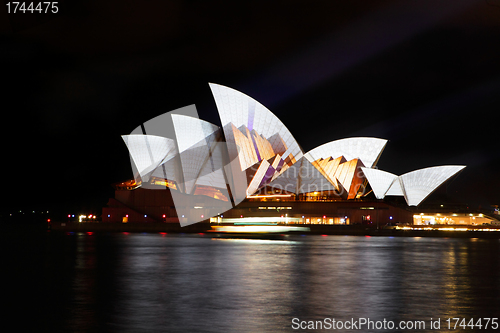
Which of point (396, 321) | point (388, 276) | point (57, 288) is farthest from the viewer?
point (388, 276)

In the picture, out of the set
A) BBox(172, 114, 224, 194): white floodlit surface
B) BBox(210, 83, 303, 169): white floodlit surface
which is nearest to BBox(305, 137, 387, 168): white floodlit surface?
BBox(210, 83, 303, 169): white floodlit surface

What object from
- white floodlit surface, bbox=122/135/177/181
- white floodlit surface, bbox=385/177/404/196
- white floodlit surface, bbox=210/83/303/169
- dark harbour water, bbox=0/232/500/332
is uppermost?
white floodlit surface, bbox=210/83/303/169

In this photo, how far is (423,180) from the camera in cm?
4269

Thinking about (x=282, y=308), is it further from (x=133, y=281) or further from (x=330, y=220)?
(x=330, y=220)

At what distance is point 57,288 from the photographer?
1016 cm

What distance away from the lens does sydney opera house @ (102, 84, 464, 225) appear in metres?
40.9

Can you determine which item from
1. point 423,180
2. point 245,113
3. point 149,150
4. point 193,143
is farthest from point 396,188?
point 149,150

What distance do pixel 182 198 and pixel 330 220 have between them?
14038 mm

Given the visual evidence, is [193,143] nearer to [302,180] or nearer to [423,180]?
[302,180]

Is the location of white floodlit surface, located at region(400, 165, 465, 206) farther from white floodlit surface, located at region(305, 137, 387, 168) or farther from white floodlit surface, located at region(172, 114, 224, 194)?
white floodlit surface, located at region(172, 114, 224, 194)

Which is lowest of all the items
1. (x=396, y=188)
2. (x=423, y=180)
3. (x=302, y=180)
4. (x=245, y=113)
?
(x=396, y=188)

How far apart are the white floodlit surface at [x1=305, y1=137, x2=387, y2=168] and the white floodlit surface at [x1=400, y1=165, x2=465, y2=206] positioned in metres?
3.73

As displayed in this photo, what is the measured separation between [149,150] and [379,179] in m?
21.2

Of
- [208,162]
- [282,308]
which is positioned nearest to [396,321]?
[282,308]
